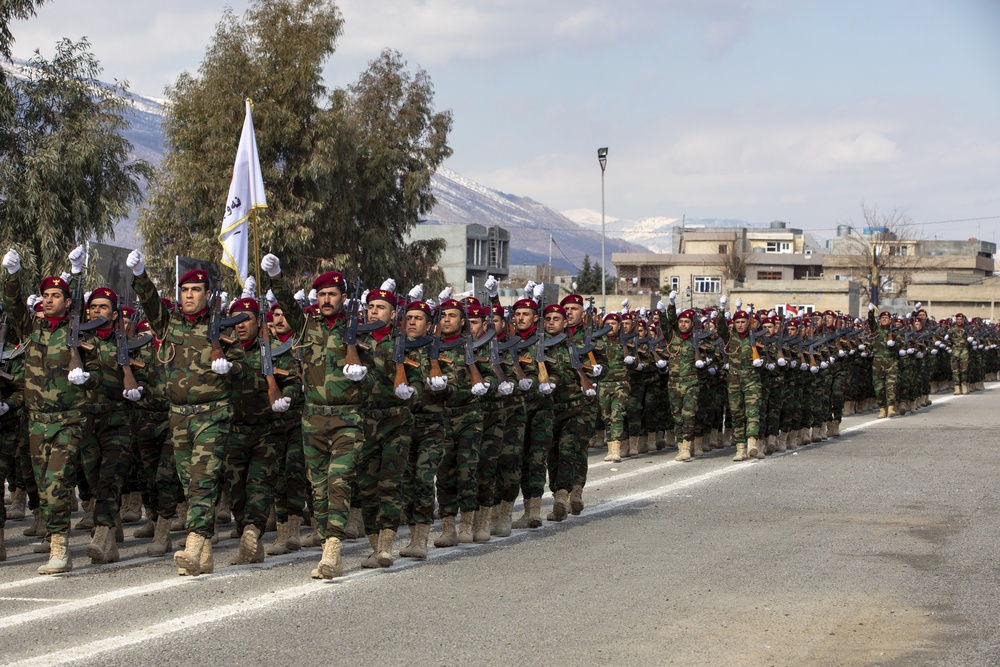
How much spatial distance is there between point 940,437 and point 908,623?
1571 cm

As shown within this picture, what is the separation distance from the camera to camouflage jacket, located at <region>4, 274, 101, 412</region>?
10359 mm

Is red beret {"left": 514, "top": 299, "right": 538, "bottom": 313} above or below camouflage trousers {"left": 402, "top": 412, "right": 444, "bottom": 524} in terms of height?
above

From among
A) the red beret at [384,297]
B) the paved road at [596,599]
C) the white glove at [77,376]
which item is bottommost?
the paved road at [596,599]

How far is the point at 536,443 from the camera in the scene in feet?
41.5

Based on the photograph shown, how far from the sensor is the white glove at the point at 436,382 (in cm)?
1076

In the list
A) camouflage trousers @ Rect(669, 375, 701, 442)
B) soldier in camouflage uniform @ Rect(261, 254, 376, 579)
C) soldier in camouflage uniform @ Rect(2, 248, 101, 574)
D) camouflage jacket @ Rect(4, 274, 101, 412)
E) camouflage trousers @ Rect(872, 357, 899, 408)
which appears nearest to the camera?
soldier in camouflage uniform @ Rect(261, 254, 376, 579)

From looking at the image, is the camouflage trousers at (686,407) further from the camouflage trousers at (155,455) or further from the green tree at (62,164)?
the green tree at (62,164)

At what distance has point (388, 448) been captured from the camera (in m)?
10.3

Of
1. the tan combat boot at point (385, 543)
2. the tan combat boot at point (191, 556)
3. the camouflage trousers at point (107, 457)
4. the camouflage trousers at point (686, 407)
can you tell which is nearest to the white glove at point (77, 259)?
the camouflage trousers at point (107, 457)

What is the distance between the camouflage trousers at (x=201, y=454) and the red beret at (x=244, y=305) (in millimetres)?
951

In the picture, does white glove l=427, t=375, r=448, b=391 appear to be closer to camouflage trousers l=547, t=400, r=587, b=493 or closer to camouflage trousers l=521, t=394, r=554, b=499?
camouflage trousers l=521, t=394, r=554, b=499

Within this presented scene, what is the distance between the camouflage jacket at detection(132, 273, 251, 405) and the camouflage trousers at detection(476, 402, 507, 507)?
96.8 inches

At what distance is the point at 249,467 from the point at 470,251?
122 m

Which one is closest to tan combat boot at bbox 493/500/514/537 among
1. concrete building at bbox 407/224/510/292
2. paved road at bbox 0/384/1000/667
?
paved road at bbox 0/384/1000/667
